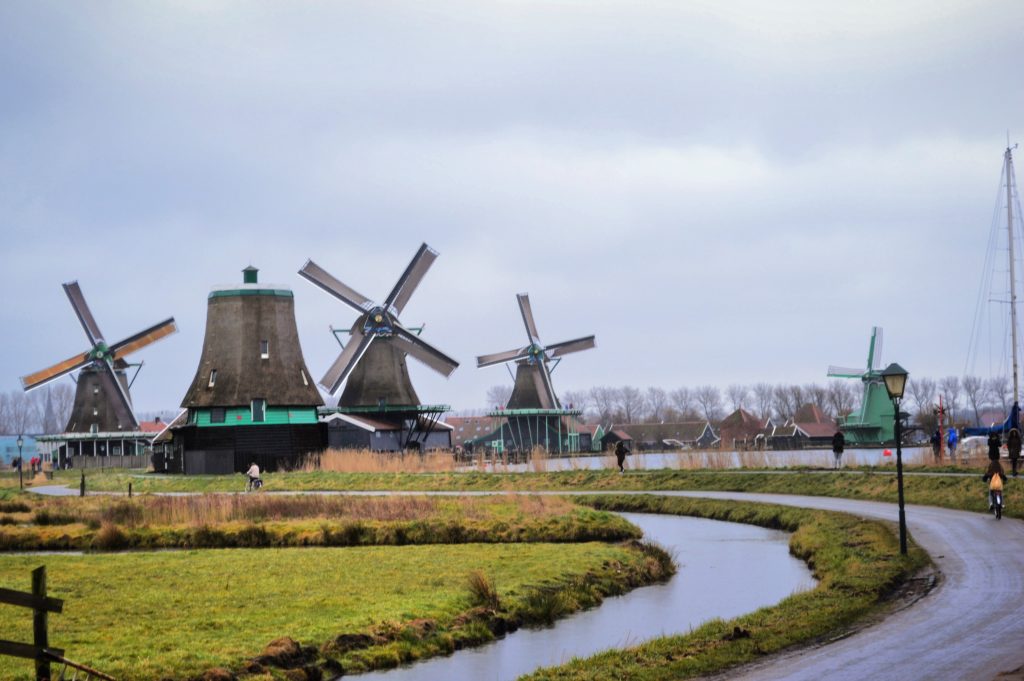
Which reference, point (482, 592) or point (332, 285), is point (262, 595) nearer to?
point (482, 592)

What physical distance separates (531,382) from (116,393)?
31.2m

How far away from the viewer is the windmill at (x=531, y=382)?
9225cm

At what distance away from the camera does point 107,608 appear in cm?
1759

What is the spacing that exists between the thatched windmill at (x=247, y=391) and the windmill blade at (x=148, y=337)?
852 inches

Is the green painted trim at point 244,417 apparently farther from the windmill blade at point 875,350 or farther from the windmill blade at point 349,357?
the windmill blade at point 875,350

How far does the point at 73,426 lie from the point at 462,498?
188 feet

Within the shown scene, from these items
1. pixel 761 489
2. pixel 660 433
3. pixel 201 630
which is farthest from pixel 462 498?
pixel 660 433

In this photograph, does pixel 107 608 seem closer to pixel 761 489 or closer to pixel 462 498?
pixel 462 498

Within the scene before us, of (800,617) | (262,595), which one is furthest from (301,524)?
(800,617)

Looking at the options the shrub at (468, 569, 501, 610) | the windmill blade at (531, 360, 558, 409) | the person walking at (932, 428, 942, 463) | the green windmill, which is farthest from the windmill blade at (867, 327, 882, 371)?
the shrub at (468, 569, 501, 610)

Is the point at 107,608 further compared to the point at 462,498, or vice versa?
the point at 462,498

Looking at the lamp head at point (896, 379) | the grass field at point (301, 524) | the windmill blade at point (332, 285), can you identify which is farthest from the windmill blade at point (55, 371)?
the lamp head at point (896, 379)

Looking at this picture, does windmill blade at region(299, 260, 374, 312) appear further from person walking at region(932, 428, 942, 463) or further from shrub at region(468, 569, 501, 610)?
shrub at region(468, 569, 501, 610)

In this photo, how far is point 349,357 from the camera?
70.6m
